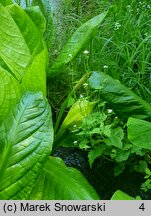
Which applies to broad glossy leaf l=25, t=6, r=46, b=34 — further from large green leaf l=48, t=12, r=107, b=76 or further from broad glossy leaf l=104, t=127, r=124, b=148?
broad glossy leaf l=104, t=127, r=124, b=148

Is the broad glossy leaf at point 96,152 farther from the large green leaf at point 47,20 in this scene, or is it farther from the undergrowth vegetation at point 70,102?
the large green leaf at point 47,20

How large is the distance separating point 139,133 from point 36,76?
51cm

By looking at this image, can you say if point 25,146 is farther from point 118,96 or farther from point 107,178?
point 107,178

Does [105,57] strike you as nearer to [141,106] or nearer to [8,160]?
[141,106]

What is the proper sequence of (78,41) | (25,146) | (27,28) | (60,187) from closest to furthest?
1. (25,146)
2. (60,187)
3. (27,28)
4. (78,41)

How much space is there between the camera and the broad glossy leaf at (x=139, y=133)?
6.32 ft

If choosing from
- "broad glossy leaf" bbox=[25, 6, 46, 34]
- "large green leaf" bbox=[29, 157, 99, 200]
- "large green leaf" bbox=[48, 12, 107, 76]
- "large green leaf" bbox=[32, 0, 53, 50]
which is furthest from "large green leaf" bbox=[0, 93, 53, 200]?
→ "large green leaf" bbox=[32, 0, 53, 50]

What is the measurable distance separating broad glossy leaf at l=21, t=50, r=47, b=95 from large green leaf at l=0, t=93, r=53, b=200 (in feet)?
1.03

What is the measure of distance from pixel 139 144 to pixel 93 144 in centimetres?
29

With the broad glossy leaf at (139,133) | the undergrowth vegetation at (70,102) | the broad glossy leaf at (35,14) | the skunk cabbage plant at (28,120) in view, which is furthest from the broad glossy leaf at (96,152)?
the broad glossy leaf at (35,14)

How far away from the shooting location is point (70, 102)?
2.33 m

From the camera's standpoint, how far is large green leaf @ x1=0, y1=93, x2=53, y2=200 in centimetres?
170

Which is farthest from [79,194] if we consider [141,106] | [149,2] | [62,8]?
[62,8]

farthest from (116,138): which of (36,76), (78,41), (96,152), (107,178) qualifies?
(78,41)
